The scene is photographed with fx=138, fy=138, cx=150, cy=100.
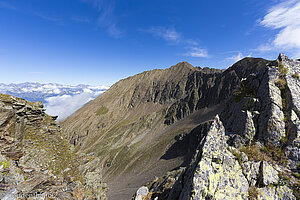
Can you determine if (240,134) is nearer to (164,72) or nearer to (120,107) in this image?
(120,107)

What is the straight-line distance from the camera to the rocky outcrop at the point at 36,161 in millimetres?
8197

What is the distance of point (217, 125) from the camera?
26.3 ft

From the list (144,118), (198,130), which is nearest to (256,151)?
(198,130)

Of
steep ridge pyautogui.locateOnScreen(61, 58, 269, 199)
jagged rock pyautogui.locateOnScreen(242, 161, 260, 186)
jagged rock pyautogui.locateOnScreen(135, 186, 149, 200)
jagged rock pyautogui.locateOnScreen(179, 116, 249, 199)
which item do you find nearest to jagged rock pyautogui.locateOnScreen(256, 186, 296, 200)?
jagged rock pyautogui.locateOnScreen(242, 161, 260, 186)

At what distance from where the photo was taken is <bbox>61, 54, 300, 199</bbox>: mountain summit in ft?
20.7

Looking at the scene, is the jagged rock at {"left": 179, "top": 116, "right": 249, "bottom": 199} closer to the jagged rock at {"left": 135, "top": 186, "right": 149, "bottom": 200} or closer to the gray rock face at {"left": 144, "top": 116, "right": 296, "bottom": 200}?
the gray rock face at {"left": 144, "top": 116, "right": 296, "bottom": 200}

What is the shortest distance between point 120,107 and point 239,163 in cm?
15682

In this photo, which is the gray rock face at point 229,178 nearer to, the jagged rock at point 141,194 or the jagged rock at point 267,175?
the jagged rock at point 267,175

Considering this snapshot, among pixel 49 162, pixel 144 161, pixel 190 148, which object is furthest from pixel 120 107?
pixel 49 162

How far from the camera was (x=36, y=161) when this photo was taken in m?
11.2

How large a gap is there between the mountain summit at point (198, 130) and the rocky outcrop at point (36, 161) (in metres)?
7.21

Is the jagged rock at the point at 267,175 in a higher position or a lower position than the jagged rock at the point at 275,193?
higher

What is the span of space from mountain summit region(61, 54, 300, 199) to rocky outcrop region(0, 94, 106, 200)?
284 inches

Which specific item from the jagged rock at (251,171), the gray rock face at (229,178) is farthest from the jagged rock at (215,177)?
the jagged rock at (251,171)
